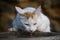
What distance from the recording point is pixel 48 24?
1476 mm

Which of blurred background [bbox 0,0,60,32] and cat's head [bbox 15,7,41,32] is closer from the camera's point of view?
cat's head [bbox 15,7,41,32]

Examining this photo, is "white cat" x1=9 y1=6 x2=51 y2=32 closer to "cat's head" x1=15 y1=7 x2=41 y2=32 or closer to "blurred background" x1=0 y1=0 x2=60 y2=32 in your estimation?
"cat's head" x1=15 y1=7 x2=41 y2=32

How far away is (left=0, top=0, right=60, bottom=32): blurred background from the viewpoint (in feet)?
4.87

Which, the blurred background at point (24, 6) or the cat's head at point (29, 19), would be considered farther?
the blurred background at point (24, 6)

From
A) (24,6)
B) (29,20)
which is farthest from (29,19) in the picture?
(24,6)

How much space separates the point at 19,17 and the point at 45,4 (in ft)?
1.00

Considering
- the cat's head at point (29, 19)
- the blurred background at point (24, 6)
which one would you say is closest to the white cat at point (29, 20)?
the cat's head at point (29, 19)

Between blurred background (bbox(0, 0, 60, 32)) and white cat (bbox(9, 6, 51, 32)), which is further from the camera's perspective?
blurred background (bbox(0, 0, 60, 32))

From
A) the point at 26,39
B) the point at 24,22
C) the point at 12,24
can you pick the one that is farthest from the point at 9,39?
the point at 12,24

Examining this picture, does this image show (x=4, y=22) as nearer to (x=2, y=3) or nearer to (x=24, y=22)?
(x=2, y=3)

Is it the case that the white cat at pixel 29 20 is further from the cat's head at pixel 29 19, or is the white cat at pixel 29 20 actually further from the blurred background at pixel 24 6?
the blurred background at pixel 24 6

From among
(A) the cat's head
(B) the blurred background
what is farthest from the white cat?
(B) the blurred background

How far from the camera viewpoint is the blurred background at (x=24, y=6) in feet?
4.87

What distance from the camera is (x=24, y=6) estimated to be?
1482 mm
